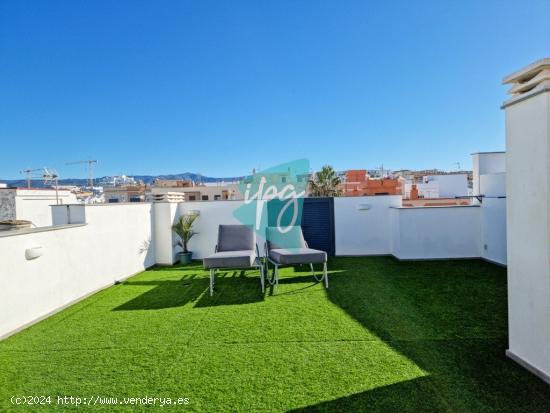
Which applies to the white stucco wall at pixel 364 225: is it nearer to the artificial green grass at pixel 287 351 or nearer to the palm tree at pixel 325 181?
the artificial green grass at pixel 287 351

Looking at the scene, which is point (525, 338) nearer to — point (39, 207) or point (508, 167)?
point (508, 167)

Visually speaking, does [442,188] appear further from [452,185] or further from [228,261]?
[228,261]

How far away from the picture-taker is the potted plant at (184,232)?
316 inches

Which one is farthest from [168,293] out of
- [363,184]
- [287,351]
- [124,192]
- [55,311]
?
[124,192]

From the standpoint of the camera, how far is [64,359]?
313cm

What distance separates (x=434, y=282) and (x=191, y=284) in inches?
174

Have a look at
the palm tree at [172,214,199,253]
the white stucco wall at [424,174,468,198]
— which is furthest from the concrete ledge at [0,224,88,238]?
the white stucco wall at [424,174,468,198]

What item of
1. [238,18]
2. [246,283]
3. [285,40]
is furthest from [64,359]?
[285,40]

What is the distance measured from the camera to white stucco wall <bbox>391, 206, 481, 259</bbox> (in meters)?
7.55

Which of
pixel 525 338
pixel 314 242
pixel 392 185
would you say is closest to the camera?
pixel 525 338

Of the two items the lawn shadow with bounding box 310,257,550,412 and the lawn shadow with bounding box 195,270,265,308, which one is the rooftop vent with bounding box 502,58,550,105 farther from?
the lawn shadow with bounding box 195,270,265,308

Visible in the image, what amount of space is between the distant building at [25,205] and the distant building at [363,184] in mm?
17800

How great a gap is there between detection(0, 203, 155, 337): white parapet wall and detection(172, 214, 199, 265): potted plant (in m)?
0.76

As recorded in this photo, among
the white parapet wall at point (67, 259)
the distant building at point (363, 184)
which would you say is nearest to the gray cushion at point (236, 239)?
the white parapet wall at point (67, 259)
